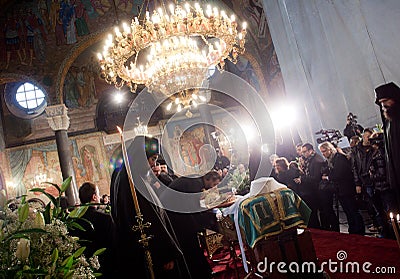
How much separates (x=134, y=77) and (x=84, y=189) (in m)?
4.97

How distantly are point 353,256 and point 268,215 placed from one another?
1.44 meters

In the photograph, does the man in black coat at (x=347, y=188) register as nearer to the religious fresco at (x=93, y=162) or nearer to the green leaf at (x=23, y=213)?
the green leaf at (x=23, y=213)

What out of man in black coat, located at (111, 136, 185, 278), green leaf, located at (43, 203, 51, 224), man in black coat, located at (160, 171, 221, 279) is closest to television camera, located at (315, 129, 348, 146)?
man in black coat, located at (160, 171, 221, 279)

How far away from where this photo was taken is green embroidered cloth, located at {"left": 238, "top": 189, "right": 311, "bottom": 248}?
3537 mm

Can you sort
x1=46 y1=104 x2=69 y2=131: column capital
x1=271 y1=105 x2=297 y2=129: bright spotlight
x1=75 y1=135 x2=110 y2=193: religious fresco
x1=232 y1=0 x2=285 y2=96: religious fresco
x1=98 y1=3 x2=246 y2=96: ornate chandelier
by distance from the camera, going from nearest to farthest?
x1=98 y1=3 x2=246 y2=96: ornate chandelier
x1=232 y1=0 x2=285 y2=96: religious fresco
x1=46 y1=104 x2=69 y2=131: column capital
x1=271 y1=105 x2=297 y2=129: bright spotlight
x1=75 y1=135 x2=110 y2=193: religious fresco

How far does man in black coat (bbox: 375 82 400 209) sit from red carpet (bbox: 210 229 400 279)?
2.40 feet

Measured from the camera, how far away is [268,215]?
358 cm

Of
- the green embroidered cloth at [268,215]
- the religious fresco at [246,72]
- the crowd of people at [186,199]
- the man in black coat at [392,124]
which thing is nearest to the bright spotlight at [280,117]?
the religious fresco at [246,72]

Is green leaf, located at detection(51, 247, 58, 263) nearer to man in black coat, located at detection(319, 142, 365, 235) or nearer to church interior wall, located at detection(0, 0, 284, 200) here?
man in black coat, located at detection(319, 142, 365, 235)

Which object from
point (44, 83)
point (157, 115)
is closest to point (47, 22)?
point (44, 83)

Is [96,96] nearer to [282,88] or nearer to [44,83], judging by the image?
[44,83]

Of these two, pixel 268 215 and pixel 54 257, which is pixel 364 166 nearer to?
pixel 268 215

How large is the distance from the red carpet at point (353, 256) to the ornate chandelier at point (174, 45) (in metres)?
4.09
